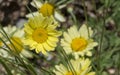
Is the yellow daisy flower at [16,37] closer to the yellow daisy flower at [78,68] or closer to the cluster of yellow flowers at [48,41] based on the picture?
the cluster of yellow flowers at [48,41]

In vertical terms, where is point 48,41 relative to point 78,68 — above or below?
above

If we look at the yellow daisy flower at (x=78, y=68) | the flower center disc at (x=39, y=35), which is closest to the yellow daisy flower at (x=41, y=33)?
the flower center disc at (x=39, y=35)

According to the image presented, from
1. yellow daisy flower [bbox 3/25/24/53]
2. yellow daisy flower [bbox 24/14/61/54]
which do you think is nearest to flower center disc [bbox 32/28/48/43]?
yellow daisy flower [bbox 24/14/61/54]

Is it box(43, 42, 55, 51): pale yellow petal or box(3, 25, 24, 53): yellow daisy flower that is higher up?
box(3, 25, 24, 53): yellow daisy flower

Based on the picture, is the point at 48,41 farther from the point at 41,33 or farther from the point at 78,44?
the point at 78,44

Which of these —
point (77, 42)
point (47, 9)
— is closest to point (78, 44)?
point (77, 42)

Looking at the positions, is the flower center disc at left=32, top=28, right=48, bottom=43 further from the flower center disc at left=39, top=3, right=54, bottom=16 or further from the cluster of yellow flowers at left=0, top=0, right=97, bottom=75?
the flower center disc at left=39, top=3, right=54, bottom=16
